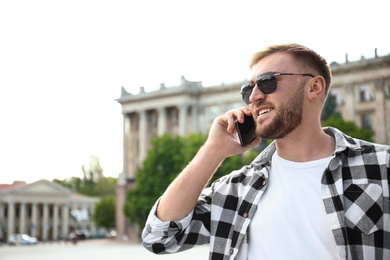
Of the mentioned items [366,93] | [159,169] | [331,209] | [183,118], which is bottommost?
[159,169]

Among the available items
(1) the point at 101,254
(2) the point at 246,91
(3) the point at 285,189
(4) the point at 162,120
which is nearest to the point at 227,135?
(2) the point at 246,91

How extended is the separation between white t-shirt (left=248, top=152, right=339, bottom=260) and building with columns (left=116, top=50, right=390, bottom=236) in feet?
209

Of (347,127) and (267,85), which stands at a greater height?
(347,127)

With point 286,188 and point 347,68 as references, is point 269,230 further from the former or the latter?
point 347,68

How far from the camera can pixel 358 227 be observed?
2.67m

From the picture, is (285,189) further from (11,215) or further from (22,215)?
(22,215)

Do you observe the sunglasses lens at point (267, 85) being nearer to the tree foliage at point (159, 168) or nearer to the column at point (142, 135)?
the tree foliage at point (159, 168)

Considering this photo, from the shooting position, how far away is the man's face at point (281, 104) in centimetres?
298

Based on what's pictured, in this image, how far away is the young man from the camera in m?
2.71

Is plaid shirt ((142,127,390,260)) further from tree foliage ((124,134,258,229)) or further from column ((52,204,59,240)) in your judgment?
column ((52,204,59,240))

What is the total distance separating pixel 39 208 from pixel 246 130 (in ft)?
360

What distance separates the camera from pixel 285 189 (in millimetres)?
2904

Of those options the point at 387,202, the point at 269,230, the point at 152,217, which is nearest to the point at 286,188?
the point at 269,230

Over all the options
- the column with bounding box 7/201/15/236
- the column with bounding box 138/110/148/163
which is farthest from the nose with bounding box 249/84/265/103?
the column with bounding box 7/201/15/236
